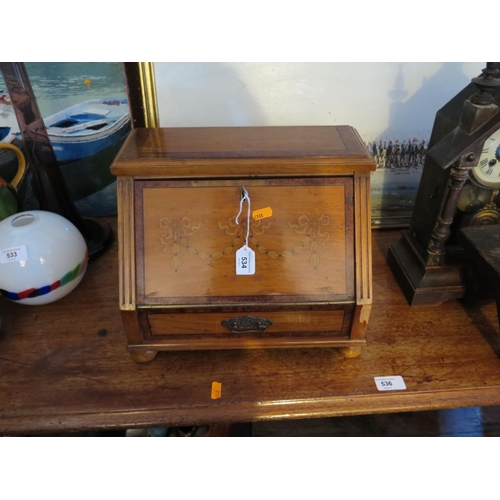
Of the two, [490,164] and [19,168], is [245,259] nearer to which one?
[490,164]

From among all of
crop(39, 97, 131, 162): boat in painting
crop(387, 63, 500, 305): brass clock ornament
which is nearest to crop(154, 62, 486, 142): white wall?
crop(39, 97, 131, 162): boat in painting

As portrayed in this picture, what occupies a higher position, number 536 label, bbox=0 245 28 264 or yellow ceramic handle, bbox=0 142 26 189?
yellow ceramic handle, bbox=0 142 26 189

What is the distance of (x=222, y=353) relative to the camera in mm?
964

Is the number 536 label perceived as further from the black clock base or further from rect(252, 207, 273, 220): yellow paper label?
the black clock base

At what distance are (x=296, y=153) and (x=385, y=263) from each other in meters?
0.54

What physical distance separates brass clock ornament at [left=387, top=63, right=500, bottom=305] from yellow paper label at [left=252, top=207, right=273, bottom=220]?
0.40 m

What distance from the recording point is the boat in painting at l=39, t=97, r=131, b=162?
119 centimetres

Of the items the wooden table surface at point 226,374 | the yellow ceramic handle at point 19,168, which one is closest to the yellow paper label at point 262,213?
the wooden table surface at point 226,374

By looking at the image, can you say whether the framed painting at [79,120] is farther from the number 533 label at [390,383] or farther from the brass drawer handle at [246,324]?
the number 533 label at [390,383]

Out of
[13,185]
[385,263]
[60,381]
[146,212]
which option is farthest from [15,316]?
[385,263]

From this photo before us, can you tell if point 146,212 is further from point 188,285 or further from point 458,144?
point 458,144

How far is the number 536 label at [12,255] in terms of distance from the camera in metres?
0.92

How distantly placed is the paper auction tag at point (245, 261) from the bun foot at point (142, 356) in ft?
0.97

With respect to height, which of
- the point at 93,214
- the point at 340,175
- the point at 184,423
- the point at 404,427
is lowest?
the point at 404,427
